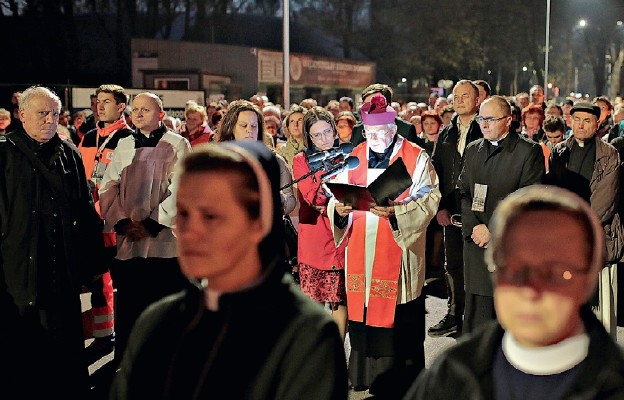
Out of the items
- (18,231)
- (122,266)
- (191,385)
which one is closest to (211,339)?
(191,385)

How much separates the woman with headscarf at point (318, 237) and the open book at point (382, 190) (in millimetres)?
597

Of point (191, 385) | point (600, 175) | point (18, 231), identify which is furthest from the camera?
point (600, 175)

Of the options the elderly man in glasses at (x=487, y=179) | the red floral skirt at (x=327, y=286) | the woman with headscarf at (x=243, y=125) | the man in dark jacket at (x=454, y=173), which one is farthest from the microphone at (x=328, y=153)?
the man in dark jacket at (x=454, y=173)

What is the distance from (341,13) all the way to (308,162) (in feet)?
138

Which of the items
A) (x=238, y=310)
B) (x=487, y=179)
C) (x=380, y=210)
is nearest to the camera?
(x=238, y=310)

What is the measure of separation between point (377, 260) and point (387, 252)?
0.08 m

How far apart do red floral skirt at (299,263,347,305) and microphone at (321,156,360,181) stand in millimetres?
747

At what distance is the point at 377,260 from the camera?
207 inches

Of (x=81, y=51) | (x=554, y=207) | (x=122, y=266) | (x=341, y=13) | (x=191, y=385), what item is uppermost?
(x=341, y=13)

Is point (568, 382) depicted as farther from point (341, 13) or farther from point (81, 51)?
point (341, 13)

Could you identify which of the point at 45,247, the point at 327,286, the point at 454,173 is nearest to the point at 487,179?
the point at 327,286

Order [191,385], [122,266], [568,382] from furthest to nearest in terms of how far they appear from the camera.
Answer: [122,266]
[191,385]
[568,382]

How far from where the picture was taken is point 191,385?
1934 mm

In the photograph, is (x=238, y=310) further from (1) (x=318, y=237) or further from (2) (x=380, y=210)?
(1) (x=318, y=237)
